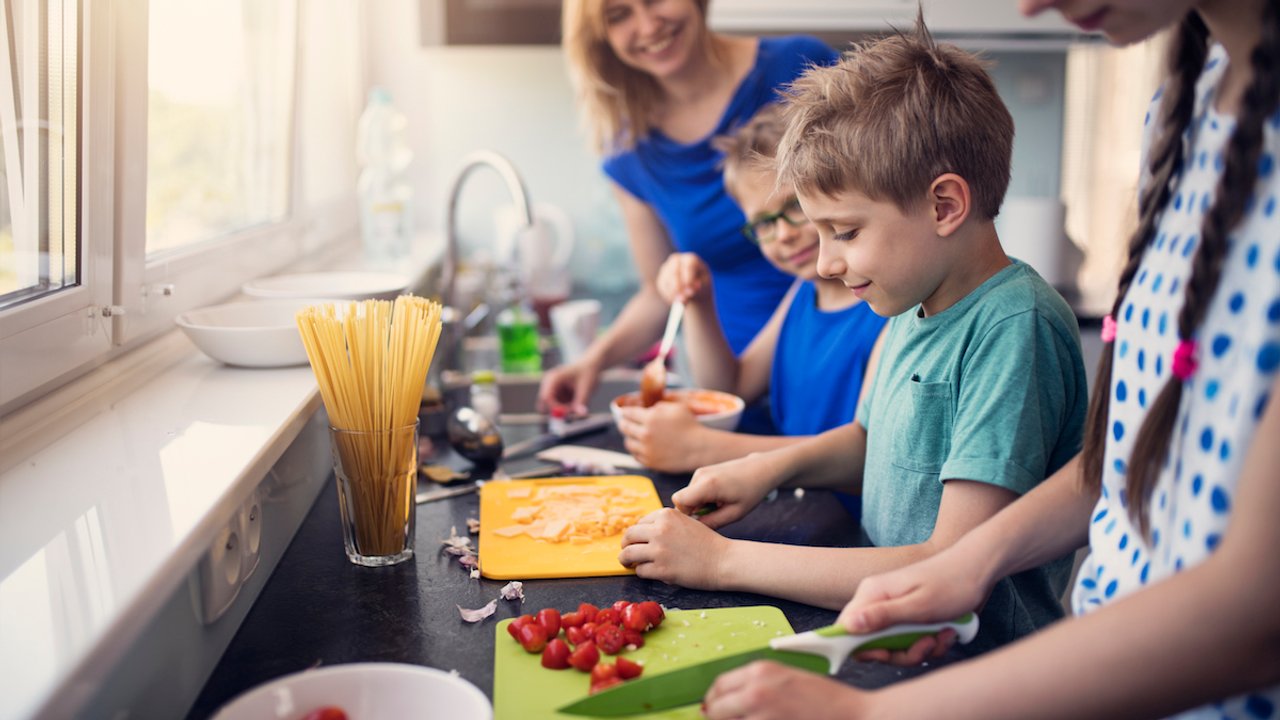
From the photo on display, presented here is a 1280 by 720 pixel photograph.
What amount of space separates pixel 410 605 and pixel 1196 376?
735 millimetres

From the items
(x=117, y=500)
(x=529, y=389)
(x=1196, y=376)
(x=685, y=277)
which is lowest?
(x=529, y=389)

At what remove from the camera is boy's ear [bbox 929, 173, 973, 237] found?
1053 mm

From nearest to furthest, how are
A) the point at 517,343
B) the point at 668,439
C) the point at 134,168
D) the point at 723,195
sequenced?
the point at 134,168, the point at 668,439, the point at 723,195, the point at 517,343

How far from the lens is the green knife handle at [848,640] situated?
82cm

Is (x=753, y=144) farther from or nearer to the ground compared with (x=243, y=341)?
farther from the ground

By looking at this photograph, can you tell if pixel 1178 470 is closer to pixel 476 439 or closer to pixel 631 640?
pixel 631 640

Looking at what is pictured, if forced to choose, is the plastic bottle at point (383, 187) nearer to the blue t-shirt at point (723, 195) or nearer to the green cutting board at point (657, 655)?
the blue t-shirt at point (723, 195)

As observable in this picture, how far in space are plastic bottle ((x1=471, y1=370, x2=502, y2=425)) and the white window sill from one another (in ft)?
1.16

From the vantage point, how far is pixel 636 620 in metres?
0.97

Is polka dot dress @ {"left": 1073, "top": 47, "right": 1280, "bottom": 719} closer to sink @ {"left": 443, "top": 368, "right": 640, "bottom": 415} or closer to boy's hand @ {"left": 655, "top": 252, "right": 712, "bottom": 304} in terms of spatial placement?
boy's hand @ {"left": 655, "top": 252, "right": 712, "bottom": 304}

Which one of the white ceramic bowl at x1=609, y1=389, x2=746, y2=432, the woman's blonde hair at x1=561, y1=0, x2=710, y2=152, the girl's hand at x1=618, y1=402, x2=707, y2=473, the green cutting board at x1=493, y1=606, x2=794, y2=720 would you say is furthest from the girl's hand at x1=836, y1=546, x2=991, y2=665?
the woman's blonde hair at x1=561, y1=0, x2=710, y2=152

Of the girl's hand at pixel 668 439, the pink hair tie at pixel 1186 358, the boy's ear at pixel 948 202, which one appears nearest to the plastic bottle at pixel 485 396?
the girl's hand at pixel 668 439

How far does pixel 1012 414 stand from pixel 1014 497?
0.08m

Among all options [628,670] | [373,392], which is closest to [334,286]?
[373,392]
